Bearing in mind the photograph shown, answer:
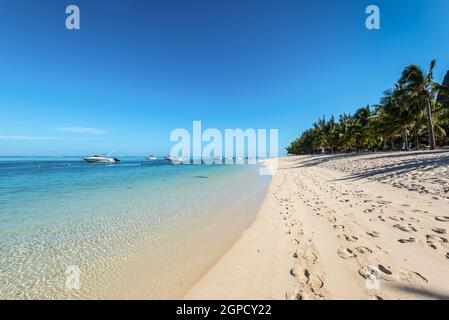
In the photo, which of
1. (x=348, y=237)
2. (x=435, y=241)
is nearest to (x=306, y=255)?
(x=348, y=237)

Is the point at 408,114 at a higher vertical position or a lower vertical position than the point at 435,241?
higher

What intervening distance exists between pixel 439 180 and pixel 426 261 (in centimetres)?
→ 731

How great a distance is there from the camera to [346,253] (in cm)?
389

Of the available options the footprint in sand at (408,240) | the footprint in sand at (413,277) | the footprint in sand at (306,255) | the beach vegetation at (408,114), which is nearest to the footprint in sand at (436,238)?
the footprint in sand at (408,240)

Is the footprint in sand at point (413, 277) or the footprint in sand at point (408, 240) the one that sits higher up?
the footprint in sand at point (408, 240)

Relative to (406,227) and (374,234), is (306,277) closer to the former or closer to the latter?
(374,234)

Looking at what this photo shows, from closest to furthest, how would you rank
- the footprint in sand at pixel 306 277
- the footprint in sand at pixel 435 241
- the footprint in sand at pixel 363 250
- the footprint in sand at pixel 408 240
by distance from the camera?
the footprint in sand at pixel 306 277 → the footprint in sand at pixel 435 241 → the footprint in sand at pixel 363 250 → the footprint in sand at pixel 408 240

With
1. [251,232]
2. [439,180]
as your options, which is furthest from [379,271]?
[439,180]

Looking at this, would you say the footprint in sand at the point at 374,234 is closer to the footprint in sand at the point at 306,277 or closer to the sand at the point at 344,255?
the sand at the point at 344,255

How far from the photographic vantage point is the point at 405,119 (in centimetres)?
2961

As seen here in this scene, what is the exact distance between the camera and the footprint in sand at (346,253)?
3747mm

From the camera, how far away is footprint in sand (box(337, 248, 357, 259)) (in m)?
3.75
